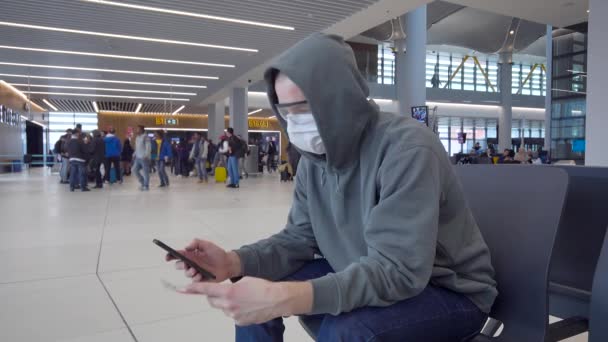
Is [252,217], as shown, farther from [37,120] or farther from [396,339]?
[37,120]

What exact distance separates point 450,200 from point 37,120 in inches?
1215

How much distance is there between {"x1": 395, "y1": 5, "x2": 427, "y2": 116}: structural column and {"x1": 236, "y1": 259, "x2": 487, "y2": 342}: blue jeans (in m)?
13.7

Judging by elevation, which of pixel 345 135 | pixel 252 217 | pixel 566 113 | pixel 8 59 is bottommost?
pixel 252 217

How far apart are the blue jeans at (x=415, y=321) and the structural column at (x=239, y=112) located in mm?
16336

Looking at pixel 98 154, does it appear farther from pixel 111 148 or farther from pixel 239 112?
pixel 239 112

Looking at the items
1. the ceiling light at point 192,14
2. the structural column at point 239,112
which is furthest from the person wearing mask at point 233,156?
the structural column at point 239,112

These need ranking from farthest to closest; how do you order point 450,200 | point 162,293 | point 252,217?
point 252,217 < point 162,293 < point 450,200

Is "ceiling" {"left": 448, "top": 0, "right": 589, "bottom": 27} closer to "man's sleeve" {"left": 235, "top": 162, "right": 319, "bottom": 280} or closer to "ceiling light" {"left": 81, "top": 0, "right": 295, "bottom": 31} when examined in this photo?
"ceiling light" {"left": 81, "top": 0, "right": 295, "bottom": 31}

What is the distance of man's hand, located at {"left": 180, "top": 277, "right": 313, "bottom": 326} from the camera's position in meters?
0.80

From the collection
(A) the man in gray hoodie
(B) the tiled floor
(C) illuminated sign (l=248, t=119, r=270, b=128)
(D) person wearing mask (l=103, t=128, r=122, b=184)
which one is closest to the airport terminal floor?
(B) the tiled floor

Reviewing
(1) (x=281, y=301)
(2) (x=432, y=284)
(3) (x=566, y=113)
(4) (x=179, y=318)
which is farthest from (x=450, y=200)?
(3) (x=566, y=113)

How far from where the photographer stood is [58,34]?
970cm

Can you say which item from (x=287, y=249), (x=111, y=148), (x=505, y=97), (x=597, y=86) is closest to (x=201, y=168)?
(x=111, y=148)

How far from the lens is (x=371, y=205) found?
3.27 ft
